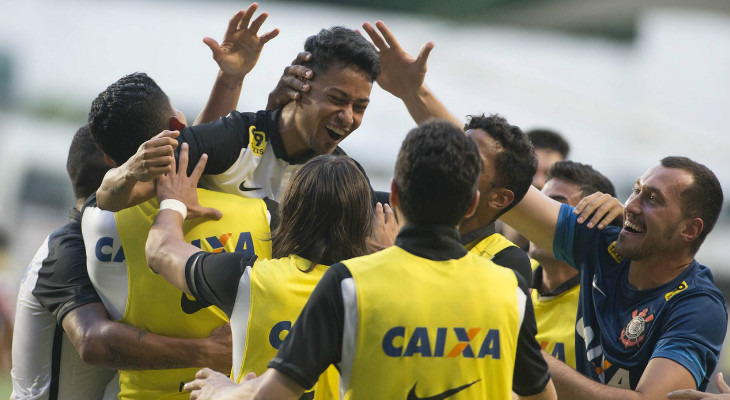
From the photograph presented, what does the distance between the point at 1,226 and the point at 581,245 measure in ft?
78.1

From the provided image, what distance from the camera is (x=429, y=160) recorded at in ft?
8.84

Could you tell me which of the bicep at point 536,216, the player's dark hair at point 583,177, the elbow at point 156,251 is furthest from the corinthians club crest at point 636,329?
A: the elbow at point 156,251

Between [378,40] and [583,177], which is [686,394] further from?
[378,40]

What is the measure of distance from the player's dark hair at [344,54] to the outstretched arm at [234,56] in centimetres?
34

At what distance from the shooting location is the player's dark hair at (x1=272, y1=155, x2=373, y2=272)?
315 cm

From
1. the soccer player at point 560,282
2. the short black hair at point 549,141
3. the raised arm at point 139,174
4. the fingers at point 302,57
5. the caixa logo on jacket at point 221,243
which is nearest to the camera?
the raised arm at point 139,174

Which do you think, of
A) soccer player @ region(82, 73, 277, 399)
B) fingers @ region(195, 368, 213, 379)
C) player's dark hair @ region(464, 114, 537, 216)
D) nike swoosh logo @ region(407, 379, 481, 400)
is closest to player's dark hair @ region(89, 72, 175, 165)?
soccer player @ region(82, 73, 277, 399)

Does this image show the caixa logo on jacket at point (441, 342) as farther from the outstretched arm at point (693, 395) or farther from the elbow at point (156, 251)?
the outstretched arm at point (693, 395)

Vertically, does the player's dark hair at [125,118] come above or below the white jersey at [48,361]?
above

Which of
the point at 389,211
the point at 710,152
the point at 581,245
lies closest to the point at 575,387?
the point at 581,245

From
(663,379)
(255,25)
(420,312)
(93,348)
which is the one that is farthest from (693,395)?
(255,25)

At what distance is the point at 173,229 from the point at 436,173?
4.10 ft

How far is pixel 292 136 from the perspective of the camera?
424 cm

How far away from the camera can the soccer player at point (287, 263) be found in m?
3.06
